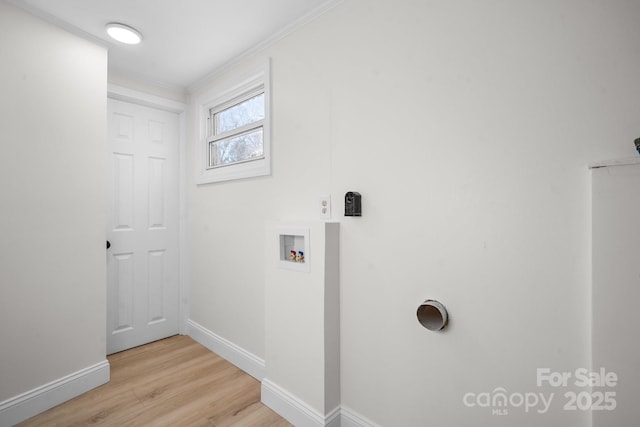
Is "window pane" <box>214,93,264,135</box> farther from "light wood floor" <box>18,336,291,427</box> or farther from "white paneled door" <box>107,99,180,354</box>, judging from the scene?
"light wood floor" <box>18,336,291,427</box>

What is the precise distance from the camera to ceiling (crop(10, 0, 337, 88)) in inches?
67.8

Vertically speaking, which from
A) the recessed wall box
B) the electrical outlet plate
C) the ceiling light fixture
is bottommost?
the recessed wall box

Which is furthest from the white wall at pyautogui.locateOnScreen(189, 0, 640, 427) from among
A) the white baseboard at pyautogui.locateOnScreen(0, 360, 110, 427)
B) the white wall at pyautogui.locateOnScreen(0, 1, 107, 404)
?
the white baseboard at pyautogui.locateOnScreen(0, 360, 110, 427)

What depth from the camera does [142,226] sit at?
272 centimetres

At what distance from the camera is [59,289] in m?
1.91

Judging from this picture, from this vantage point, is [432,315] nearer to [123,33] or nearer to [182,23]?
[182,23]

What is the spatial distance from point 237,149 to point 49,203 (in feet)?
4.24

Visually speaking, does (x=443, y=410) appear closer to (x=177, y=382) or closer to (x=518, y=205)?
(x=518, y=205)

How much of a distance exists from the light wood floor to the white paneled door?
35 cm

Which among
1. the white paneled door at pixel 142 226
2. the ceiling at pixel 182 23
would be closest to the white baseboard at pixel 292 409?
the white paneled door at pixel 142 226

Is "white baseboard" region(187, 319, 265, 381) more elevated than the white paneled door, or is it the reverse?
the white paneled door

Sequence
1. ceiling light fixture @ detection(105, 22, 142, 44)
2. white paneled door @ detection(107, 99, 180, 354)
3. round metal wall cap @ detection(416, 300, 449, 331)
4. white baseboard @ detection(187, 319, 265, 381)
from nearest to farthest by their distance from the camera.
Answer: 1. round metal wall cap @ detection(416, 300, 449, 331)
2. ceiling light fixture @ detection(105, 22, 142, 44)
3. white baseboard @ detection(187, 319, 265, 381)
4. white paneled door @ detection(107, 99, 180, 354)

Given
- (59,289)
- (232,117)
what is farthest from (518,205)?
(59,289)

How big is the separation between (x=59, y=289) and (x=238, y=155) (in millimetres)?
1527
